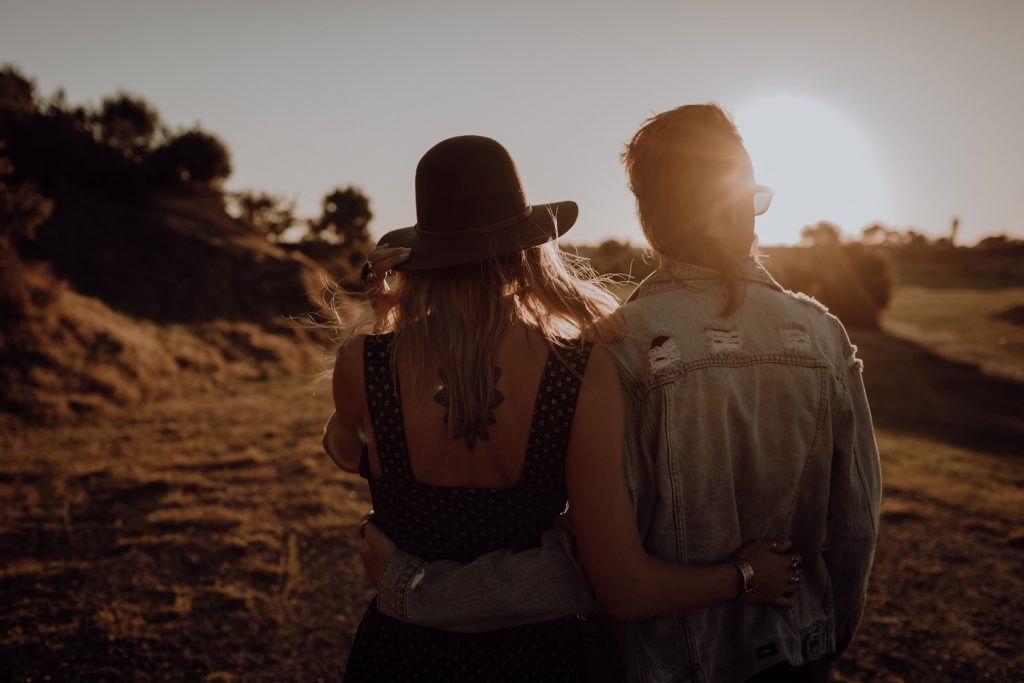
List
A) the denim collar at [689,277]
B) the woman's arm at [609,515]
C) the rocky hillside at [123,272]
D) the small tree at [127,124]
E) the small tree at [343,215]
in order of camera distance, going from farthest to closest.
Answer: the small tree at [343,215], the small tree at [127,124], the rocky hillside at [123,272], the denim collar at [689,277], the woman's arm at [609,515]

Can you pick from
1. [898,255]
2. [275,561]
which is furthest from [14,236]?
[898,255]

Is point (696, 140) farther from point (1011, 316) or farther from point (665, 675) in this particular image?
point (1011, 316)

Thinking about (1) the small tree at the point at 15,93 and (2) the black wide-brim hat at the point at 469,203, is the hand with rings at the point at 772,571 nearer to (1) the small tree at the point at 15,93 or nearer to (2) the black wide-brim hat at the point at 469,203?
(2) the black wide-brim hat at the point at 469,203

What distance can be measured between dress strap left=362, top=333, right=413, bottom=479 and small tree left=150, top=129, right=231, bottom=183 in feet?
98.1

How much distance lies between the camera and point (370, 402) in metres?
1.45

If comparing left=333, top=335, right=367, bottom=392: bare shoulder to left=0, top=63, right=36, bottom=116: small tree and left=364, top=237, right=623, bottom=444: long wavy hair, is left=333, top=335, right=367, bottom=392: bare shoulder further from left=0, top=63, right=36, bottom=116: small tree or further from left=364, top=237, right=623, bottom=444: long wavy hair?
left=0, top=63, right=36, bottom=116: small tree

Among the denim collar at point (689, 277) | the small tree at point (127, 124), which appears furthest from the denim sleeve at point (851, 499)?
the small tree at point (127, 124)

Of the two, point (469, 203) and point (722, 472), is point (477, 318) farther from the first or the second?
point (722, 472)

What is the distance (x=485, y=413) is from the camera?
54.6 inches

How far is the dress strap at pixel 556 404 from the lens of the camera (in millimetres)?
1367

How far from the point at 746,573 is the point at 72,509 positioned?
6094mm

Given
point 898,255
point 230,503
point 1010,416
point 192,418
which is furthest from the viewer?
point 898,255

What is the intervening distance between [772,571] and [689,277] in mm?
861

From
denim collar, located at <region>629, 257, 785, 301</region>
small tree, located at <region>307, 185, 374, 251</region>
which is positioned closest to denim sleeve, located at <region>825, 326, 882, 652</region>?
denim collar, located at <region>629, 257, 785, 301</region>
